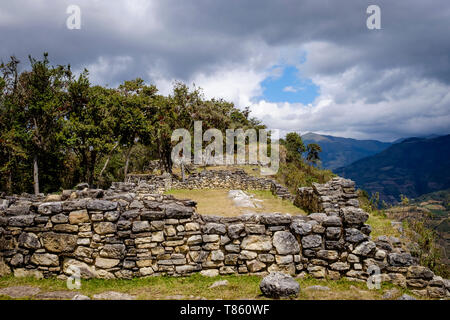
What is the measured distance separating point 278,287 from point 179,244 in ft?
8.39

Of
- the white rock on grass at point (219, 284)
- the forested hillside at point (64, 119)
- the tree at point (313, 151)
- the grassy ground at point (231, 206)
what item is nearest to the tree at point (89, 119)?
the forested hillside at point (64, 119)

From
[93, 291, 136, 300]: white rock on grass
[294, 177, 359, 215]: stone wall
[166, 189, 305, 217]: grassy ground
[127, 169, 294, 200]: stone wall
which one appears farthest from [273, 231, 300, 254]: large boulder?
[127, 169, 294, 200]: stone wall

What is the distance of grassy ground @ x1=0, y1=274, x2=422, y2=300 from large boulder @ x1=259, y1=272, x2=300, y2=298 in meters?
0.20

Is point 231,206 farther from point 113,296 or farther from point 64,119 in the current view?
point 64,119

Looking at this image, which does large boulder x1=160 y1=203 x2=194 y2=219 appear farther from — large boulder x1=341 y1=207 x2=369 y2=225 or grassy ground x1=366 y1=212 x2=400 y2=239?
grassy ground x1=366 y1=212 x2=400 y2=239

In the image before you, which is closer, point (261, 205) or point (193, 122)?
point (261, 205)

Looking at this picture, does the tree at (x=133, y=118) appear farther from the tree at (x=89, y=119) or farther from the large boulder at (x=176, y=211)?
the large boulder at (x=176, y=211)

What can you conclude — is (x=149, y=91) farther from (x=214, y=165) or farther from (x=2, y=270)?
(x=2, y=270)

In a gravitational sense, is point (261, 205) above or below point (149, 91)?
below

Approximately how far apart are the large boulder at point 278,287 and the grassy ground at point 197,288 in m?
0.20

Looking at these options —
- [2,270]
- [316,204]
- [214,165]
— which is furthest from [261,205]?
[214,165]

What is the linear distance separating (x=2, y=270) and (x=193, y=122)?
25.4m

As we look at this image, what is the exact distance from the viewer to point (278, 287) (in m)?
5.20
